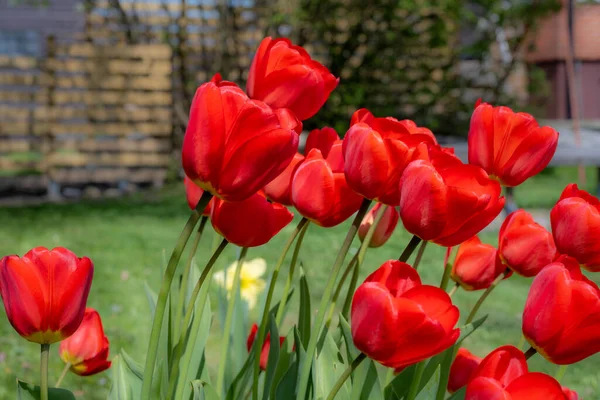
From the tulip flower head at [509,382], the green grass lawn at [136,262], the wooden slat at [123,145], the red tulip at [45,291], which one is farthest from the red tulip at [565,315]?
the wooden slat at [123,145]

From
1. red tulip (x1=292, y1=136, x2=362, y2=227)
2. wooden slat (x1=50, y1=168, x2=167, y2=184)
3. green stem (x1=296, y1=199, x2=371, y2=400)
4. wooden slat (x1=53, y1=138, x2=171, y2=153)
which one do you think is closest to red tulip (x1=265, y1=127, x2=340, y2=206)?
red tulip (x1=292, y1=136, x2=362, y2=227)

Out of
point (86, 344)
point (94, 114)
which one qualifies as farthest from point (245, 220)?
point (94, 114)

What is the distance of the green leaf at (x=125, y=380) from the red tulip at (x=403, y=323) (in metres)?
0.43

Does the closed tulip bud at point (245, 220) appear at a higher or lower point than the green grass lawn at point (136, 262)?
higher

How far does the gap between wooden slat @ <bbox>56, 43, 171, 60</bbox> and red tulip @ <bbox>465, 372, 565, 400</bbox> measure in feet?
25.0

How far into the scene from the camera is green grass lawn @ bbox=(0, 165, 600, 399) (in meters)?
2.82

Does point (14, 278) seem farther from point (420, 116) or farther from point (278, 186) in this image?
point (420, 116)

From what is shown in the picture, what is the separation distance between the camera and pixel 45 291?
865 mm

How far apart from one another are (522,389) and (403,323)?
0.47 ft

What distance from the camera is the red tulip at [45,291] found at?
855 mm

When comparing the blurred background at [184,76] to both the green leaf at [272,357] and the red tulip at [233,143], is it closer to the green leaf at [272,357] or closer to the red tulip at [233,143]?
the green leaf at [272,357]

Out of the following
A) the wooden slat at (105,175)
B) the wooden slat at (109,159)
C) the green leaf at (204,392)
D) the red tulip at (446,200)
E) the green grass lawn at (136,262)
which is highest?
the red tulip at (446,200)

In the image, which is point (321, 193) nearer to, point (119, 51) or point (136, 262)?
point (136, 262)

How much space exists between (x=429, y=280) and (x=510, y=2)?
4561 millimetres
